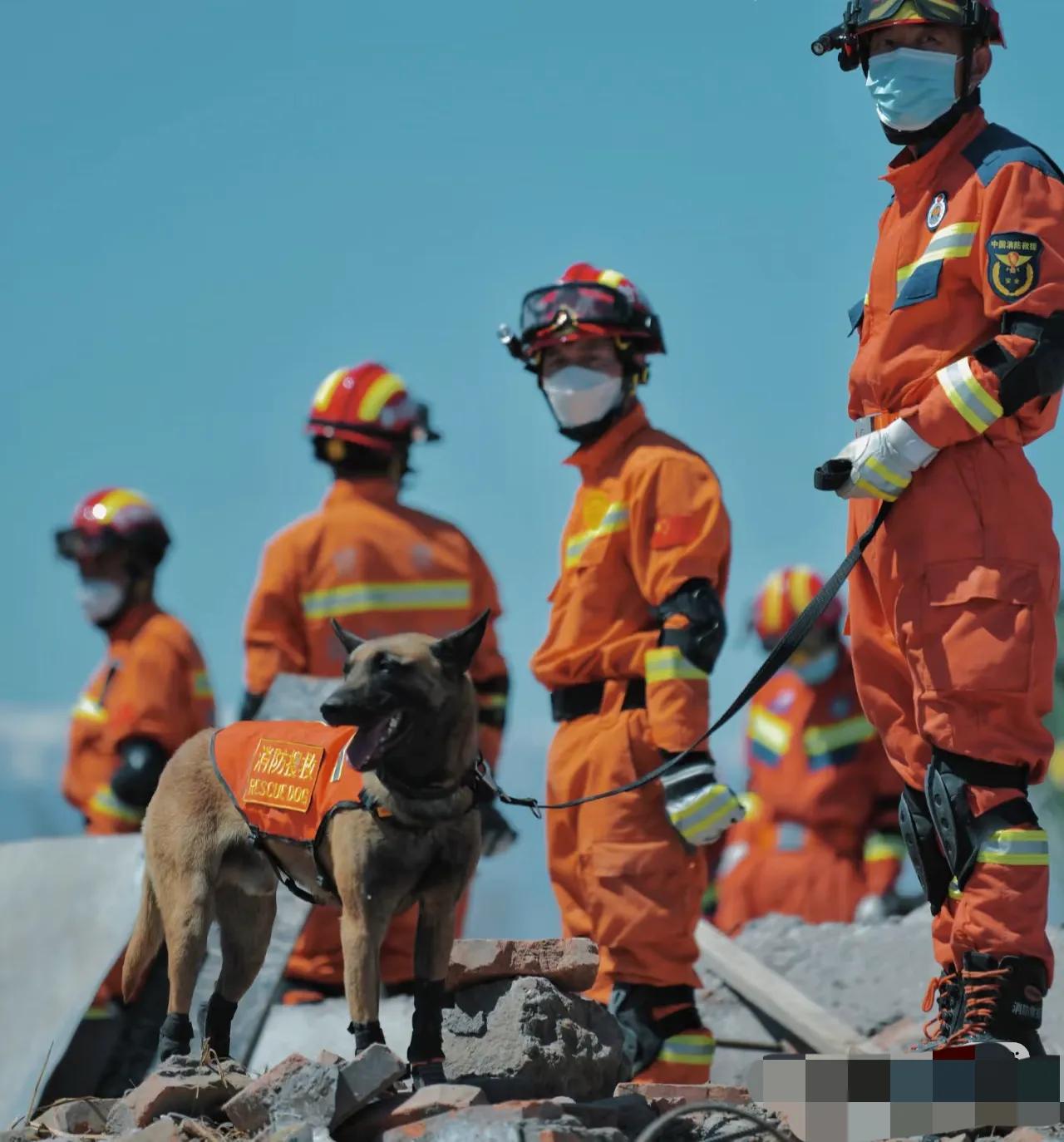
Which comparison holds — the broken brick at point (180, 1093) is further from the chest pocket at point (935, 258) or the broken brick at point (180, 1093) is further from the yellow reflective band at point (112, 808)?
the yellow reflective band at point (112, 808)

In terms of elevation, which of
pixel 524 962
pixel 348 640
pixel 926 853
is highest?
pixel 348 640

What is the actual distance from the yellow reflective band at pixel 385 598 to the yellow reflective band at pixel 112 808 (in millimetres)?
1564

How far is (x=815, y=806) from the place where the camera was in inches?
511

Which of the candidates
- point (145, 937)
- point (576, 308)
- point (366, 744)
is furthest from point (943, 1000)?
point (576, 308)

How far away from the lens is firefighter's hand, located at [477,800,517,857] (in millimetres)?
7645

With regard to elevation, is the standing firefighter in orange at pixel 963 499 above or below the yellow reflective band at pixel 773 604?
below

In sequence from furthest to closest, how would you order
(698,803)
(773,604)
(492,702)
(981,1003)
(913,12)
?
1. (773,604)
2. (492,702)
3. (698,803)
4. (913,12)
5. (981,1003)

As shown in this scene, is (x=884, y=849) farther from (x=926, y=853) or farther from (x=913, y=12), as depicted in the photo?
(x=913, y=12)

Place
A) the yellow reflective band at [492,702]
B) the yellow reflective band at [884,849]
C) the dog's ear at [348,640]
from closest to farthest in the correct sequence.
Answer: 1. the dog's ear at [348,640]
2. the yellow reflective band at [492,702]
3. the yellow reflective band at [884,849]

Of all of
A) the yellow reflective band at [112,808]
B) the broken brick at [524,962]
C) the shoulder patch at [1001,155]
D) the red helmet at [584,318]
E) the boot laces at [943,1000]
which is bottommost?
the boot laces at [943,1000]

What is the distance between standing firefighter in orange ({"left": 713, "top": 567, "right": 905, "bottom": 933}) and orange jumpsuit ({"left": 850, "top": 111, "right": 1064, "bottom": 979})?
22.9 ft

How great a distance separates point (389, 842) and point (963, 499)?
5.63ft

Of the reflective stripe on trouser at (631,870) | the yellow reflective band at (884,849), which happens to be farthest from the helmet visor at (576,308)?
the yellow reflective band at (884,849)

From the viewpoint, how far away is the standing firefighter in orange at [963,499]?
5.19 m
